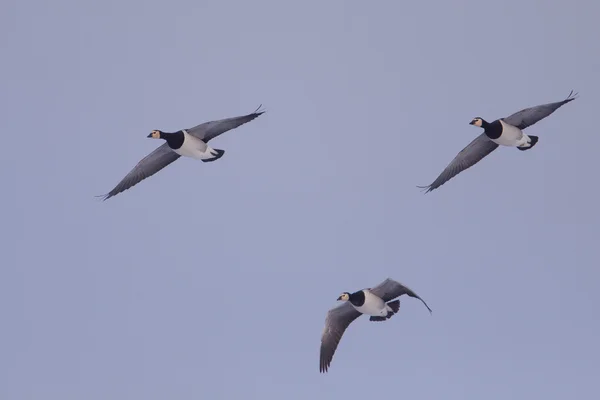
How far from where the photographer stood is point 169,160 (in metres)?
49.5

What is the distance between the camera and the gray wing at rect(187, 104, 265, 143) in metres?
45.8

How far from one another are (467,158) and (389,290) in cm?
768

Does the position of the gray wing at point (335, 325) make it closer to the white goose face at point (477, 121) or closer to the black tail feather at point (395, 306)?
the black tail feather at point (395, 306)

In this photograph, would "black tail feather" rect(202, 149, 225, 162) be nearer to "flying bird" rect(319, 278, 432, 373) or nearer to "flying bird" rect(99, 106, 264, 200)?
"flying bird" rect(99, 106, 264, 200)

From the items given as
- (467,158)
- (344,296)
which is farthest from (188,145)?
(467,158)

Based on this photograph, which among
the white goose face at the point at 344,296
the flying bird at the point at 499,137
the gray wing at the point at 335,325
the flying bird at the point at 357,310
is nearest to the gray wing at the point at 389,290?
the flying bird at the point at 357,310

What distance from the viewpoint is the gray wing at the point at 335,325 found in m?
46.5

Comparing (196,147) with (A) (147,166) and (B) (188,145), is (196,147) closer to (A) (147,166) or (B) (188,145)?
(B) (188,145)

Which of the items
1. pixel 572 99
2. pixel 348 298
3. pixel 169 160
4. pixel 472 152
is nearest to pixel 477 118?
pixel 472 152

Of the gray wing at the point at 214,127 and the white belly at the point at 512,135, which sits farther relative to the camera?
the white belly at the point at 512,135

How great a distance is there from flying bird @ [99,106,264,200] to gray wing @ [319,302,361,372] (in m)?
6.99

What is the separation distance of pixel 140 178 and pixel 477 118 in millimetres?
12823

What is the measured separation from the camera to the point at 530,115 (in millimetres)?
47500

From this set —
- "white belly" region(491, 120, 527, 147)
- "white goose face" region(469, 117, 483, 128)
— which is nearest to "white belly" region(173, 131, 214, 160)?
"white goose face" region(469, 117, 483, 128)
